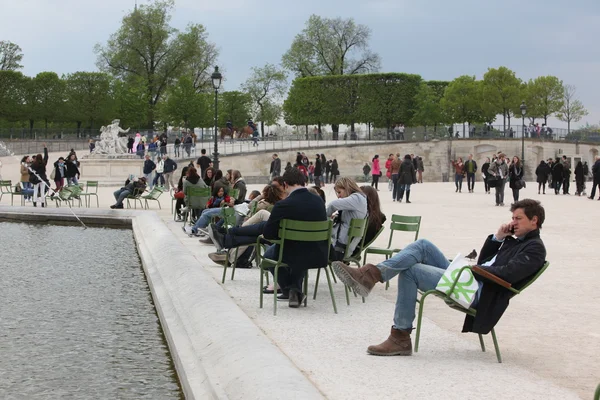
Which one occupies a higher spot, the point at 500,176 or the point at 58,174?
the point at 58,174

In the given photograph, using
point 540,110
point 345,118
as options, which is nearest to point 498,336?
point 345,118

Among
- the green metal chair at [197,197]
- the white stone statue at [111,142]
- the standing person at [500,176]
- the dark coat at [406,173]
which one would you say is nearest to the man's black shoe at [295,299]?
the green metal chair at [197,197]

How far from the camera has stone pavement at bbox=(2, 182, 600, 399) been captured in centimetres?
471

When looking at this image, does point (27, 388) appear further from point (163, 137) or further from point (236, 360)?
point (163, 137)

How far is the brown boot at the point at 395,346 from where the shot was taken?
211 inches

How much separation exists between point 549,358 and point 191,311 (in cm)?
250

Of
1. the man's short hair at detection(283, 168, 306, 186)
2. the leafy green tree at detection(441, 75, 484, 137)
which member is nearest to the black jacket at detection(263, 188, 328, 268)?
the man's short hair at detection(283, 168, 306, 186)

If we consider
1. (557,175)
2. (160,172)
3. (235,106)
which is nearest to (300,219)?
(160,172)

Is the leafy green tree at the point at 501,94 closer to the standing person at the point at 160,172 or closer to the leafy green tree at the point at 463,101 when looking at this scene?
the leafy green tree at the point at 463,101

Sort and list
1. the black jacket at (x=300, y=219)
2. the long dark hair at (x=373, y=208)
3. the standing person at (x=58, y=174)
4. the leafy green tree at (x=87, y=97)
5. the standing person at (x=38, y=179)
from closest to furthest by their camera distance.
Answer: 1. the black jacket at (x=300, y=219)
2. the long dark hair at (x=373, y=208)
3. the standing person at (x=38, y=179)
4. the standing person at (x=58, y=174)
5. the leafy green tree at (x=87, y=97)

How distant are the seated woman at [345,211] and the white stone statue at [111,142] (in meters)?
31.6

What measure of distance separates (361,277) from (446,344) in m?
0.67

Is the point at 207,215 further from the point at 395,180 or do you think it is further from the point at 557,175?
the point at 557,175

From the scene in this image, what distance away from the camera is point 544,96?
78.9 metres
